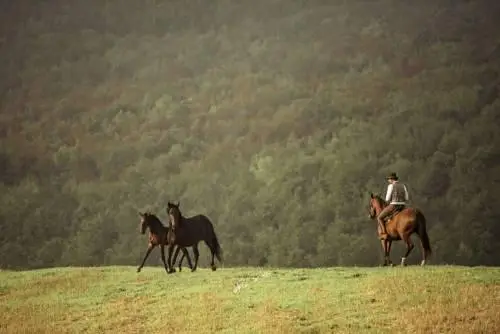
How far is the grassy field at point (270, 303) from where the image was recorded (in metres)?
15.6

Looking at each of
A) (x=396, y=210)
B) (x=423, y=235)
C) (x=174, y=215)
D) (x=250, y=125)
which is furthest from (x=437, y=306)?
(x=250, y=125)

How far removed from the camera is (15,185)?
152 ft

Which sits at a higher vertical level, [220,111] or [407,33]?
[407,33]

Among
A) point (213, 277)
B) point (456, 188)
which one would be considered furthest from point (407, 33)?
point (213, 277)

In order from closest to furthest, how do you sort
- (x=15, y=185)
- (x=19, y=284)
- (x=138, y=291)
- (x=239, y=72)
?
1. (x=138, y=291)
2. (x=19, y=284)
3. (x=15, y=185)
4. (x=239, y=72)

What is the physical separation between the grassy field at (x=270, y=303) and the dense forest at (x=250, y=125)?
63.3ft

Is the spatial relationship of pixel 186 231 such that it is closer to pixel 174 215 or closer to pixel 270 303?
pixel 174 215

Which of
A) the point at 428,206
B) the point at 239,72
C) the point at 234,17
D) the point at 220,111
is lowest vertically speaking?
the point at 428,206

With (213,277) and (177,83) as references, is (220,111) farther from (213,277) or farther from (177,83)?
(213,277)

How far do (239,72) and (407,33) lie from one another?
41.6 ft

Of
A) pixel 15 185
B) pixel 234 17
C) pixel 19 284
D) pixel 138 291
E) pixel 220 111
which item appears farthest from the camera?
pixel 234 17

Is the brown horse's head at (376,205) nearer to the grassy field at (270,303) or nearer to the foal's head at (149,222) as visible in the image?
the grassy field at (270,303)

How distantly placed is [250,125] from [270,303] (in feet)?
106

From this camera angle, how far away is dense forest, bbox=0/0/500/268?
4144 cm
